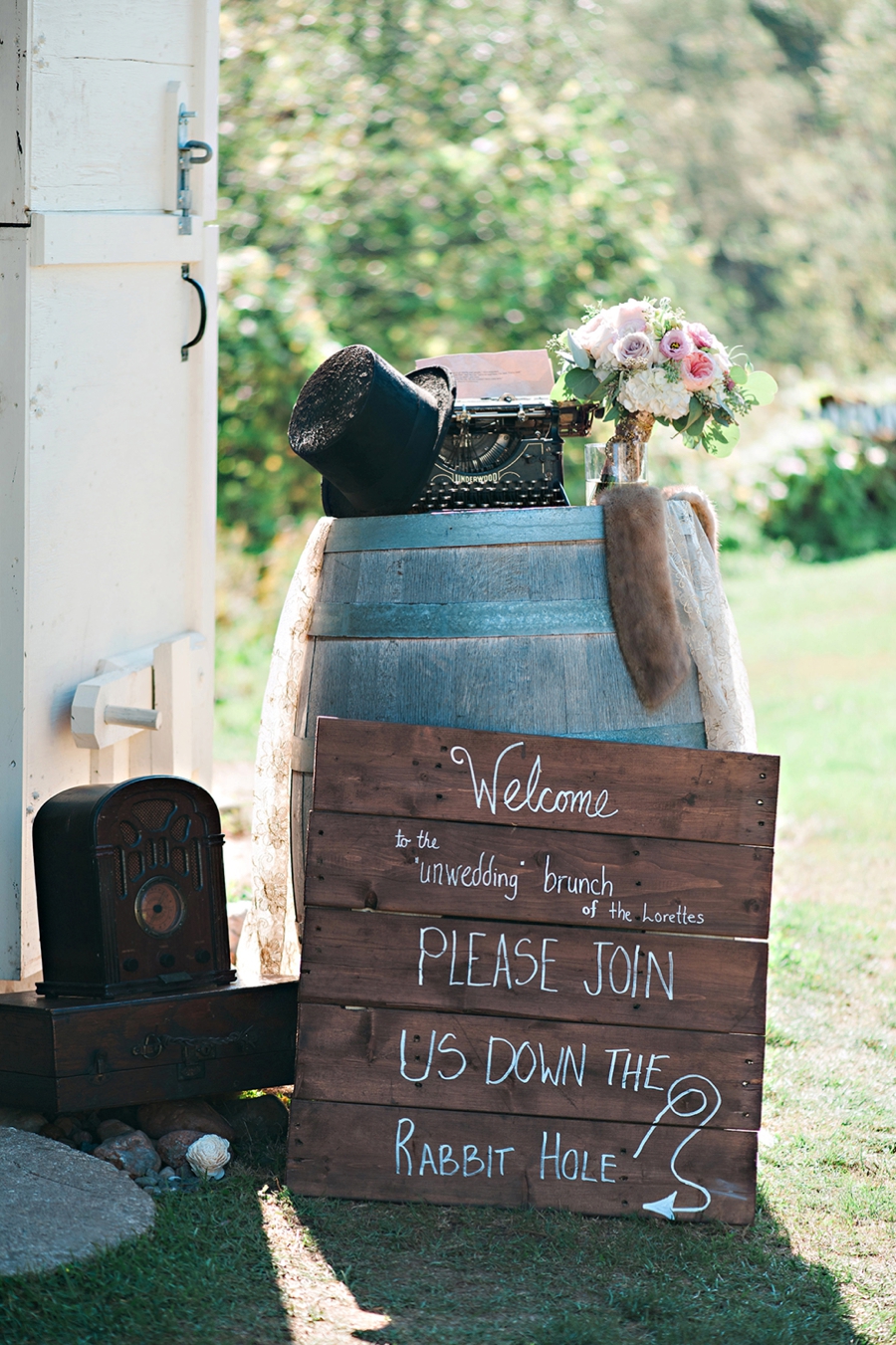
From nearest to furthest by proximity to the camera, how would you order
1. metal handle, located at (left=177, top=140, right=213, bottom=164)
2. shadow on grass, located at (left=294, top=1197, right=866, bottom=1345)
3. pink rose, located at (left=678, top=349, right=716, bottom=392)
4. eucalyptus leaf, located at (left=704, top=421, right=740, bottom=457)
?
shadow on grass, located at (left=294, top=1197, right=866, bottom=1345), pink rose, located at (left=678, top=349, right=716, bottom=392), eucalyptus leaf, located at (left=704, top=421, right=740, bottom=457), metal handle, located at (left=177, top=140, right=213, bottom=164)

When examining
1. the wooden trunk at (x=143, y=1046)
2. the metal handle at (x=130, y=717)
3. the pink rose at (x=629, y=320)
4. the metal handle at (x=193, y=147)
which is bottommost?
the wooden trunk at (x=143, y=1046)

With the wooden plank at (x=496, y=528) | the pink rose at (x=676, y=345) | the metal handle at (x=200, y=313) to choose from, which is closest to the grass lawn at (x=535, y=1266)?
the wooden plank at (x=496, y=528)

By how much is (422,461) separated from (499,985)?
1.13 m

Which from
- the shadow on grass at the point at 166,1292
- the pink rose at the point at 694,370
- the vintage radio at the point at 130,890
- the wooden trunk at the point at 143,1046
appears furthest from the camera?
the pink rose at the point at 694,370

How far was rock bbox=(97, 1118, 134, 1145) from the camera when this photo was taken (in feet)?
10.3

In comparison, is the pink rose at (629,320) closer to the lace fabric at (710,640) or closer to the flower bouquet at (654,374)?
the flower bouquet at (654,374)

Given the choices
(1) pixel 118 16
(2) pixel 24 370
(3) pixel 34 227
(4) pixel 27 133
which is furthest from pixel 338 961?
(1) pixel 118 16

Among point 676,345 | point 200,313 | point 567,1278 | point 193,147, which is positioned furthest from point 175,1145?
point 193,147

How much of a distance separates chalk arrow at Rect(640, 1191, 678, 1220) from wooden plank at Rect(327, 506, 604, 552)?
139 cm

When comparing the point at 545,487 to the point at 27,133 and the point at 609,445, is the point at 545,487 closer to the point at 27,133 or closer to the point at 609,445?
the point at 609,445

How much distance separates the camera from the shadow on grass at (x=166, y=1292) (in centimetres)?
247

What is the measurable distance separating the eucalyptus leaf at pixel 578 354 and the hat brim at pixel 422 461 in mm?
286

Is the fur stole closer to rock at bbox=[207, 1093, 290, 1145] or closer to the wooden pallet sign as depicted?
the wooden pallet sign

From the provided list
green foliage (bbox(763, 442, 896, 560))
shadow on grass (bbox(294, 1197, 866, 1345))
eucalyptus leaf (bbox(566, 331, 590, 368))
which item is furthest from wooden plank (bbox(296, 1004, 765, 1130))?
green foliage (bbox(763, 442, 896, 560))
